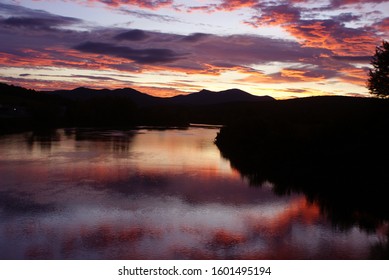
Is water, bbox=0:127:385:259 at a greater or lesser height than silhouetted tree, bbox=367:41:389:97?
lesser

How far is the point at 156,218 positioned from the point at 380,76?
18.0 meters

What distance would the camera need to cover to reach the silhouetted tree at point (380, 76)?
924 inches

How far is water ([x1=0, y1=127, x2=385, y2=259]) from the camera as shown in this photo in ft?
28.5

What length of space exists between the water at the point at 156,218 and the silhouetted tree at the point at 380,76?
10810 mm

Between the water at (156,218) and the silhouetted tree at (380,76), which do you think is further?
the silhouetted tree at (380,76)

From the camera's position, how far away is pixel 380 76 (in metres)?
23.7

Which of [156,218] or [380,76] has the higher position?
[380,76]

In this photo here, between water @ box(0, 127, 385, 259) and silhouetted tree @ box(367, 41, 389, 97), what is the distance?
10810 millimetres

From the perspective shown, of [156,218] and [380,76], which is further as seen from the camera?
[380,76]

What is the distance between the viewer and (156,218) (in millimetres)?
11016

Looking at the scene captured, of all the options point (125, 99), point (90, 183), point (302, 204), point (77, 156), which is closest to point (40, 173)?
point (90, 183)

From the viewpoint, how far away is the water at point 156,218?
28.5 ft

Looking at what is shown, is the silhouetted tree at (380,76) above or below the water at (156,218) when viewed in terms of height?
above

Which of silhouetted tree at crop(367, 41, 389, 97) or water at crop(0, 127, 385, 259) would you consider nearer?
water at crop(0, 127, 385, 259)
